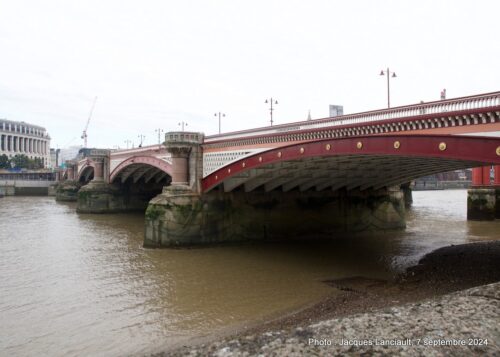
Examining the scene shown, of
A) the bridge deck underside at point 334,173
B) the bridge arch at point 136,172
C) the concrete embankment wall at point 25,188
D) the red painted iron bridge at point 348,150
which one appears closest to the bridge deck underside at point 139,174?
the bridge arch at point 136,172

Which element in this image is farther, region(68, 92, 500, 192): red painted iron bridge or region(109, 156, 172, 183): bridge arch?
region(109, 156, 172, 183): bridge arch

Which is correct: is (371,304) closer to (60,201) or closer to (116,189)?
(116,189)

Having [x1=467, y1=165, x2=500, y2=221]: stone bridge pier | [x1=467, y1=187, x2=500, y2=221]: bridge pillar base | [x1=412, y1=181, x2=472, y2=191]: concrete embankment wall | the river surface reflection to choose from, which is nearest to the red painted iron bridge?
[x1=467, y1=165, x2=500, y2=221]: stone bridge pier

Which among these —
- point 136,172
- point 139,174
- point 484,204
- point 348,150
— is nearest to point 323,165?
point 348,150

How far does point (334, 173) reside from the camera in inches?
800

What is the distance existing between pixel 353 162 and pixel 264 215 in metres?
6.67

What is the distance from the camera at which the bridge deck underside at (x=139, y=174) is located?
37.6 meters

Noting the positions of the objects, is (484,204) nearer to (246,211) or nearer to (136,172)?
(246,211)

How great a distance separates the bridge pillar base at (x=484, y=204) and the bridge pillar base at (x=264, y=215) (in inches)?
311

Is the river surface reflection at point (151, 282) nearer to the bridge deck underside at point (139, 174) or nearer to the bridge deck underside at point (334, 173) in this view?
the bridge deck underside at point (334, 173)

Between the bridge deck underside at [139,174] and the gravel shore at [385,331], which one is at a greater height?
the bridge deck underside at [139,174]

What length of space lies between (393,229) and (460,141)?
1624cm

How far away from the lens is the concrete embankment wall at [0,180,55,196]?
7106cm

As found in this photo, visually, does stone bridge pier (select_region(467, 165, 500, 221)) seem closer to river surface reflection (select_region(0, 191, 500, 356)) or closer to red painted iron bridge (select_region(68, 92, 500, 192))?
red painted iron bridge (select_region(68, 92, 500, 192))
